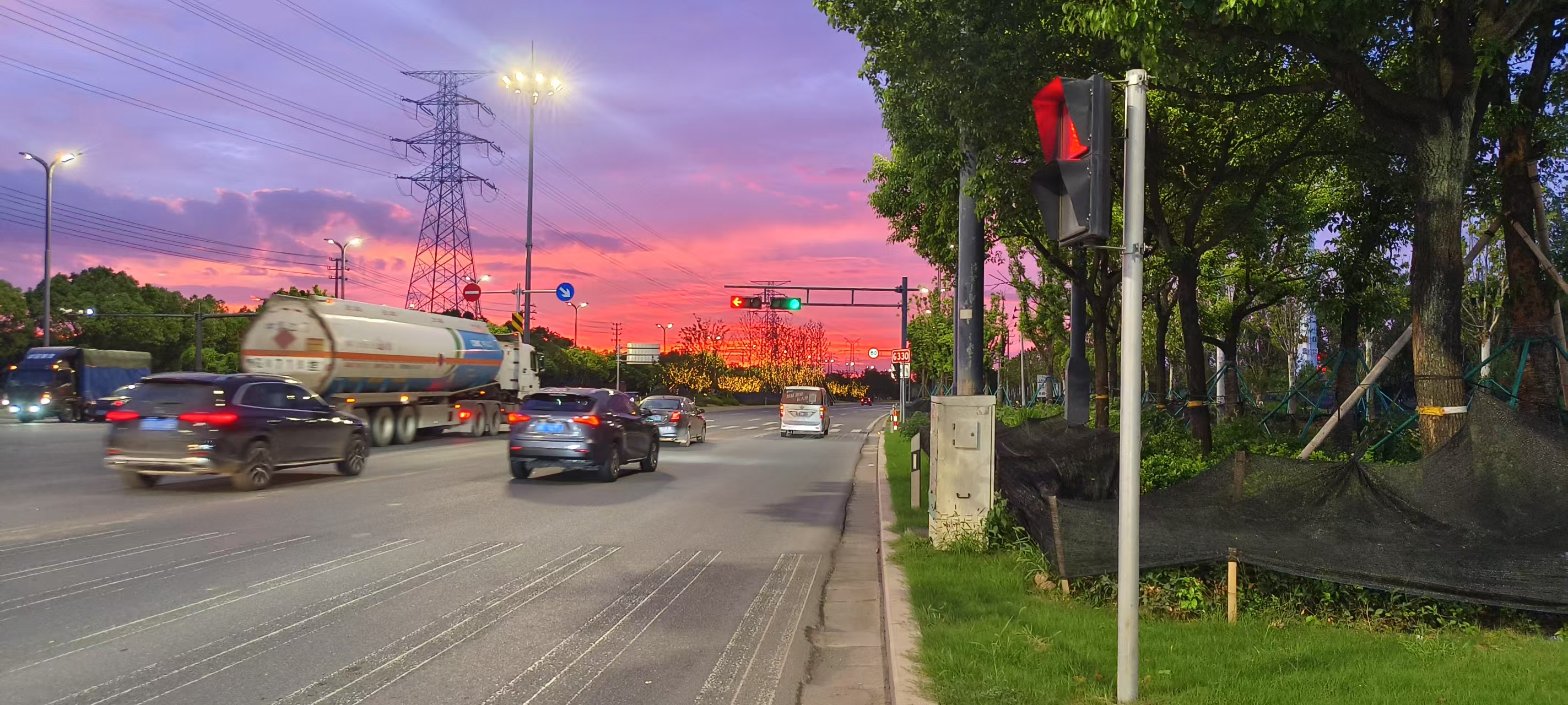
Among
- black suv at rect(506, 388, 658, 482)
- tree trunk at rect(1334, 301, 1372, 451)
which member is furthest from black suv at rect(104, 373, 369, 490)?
tree trunk at rect(1334, 301, 1372, 451)

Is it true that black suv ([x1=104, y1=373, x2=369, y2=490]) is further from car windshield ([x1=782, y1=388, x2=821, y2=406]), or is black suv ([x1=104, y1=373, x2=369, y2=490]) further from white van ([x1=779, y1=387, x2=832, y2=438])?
car windshield ([x1=782, y1=388, x2=821, y2=406])

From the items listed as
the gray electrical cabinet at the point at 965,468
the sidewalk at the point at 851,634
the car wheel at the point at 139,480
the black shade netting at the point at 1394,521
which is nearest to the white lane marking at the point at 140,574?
the sidewalk at the point at 851,634

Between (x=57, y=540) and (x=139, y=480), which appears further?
(x=139, y=480)

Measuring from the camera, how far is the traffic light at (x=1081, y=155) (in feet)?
15.8

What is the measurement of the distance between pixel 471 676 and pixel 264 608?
2398 mm

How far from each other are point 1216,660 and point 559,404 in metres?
13.4

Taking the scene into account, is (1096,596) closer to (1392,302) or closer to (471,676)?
(471,676)

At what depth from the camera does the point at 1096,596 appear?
733 centimetres

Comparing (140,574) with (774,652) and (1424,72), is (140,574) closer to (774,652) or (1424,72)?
(774,652)

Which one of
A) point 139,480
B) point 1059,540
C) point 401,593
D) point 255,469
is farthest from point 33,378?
point 1059,540

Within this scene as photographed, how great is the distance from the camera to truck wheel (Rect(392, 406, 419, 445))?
92.4 feet

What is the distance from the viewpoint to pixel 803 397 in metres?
38.3

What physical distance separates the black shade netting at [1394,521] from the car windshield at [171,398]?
39.5 ft

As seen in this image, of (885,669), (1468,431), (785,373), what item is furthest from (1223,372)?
(785,373)
